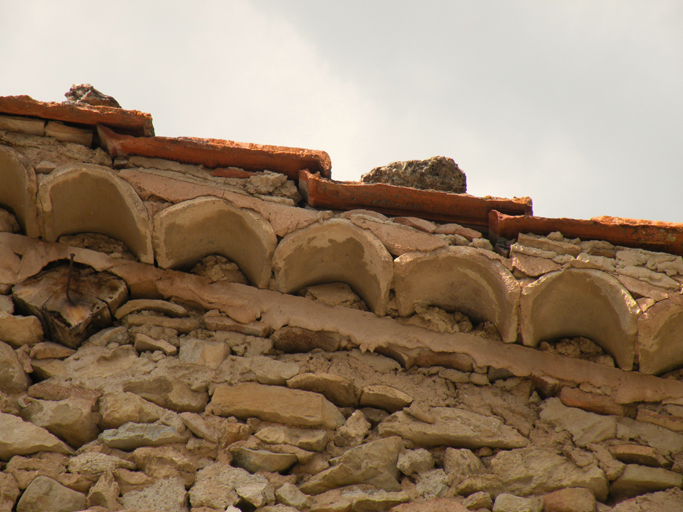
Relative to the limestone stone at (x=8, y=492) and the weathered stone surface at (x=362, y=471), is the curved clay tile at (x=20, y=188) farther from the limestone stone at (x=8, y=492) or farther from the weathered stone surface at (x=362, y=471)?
the weathered stone surface at (x=362, y=471)

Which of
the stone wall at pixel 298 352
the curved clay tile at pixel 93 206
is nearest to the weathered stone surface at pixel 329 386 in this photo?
the stone wall at pixel 298 352

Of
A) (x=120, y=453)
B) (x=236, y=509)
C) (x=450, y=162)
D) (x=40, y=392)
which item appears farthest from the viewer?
(x=450, y=162)

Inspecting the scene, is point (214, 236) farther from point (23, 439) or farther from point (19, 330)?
point (23, 439)

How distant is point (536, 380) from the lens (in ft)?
7.43

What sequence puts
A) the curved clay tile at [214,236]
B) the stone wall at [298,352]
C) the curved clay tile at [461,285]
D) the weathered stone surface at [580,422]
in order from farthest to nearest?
the curved clay tile at [214,236]
the curved clay tile at [461,285]
the weathered stone surface at [580,422]
the stone wall at [298,352]

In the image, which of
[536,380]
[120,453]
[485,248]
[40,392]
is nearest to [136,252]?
[40,392]

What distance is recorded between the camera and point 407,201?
2.40m

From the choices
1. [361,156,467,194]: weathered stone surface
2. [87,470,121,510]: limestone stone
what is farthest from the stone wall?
[361,156,467,194]: weathered stone surface

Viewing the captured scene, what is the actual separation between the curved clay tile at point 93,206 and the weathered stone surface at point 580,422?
1.82 metres

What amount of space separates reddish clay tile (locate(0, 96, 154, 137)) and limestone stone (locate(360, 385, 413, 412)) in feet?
4.93

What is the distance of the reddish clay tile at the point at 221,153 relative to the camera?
7.88 ft

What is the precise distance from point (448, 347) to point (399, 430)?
1.48ft

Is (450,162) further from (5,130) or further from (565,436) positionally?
(5,130)

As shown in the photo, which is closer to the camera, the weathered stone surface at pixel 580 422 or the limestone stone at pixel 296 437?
the limestone stone at pixel 296 437
